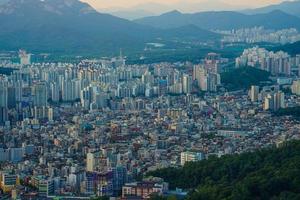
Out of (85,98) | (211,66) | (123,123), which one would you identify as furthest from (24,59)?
(123,123)

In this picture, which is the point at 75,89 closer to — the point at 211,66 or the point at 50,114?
the point at 50,114

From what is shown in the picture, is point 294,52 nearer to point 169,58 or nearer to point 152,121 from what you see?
point 169,58

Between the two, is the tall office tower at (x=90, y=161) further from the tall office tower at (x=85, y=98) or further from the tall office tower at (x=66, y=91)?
the tall office tower at (x=66, y=91)

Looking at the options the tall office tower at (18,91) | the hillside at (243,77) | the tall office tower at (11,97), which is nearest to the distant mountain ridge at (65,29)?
the hillside at (243,77)

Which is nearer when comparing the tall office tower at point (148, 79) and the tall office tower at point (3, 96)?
the tall office tower at point (3, 96)

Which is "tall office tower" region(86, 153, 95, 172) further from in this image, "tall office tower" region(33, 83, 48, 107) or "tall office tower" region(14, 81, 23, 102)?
"tall office tower" region(14, 81, 23, 102)

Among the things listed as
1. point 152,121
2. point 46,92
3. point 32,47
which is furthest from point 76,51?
point 152,121
